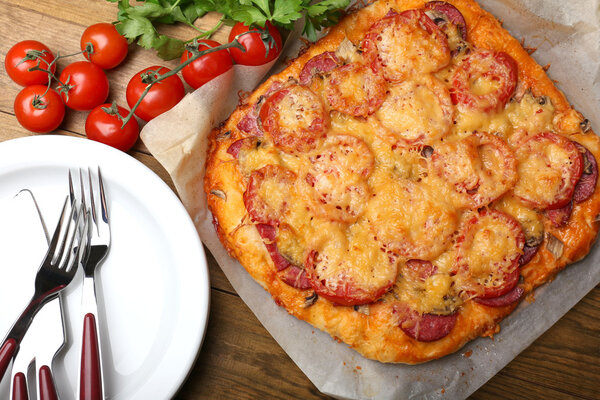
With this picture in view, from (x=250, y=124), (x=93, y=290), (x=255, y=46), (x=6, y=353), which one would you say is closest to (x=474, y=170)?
(x=250, y=124)

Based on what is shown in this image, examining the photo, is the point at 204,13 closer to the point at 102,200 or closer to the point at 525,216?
the point at 102,200

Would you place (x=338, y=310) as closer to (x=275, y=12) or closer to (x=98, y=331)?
(x=98, y=331)

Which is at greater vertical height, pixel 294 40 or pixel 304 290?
pixel 294 40

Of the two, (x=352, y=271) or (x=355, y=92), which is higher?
(x=355, y=92)

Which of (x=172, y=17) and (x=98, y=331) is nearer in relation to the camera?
(x=98, y=331)

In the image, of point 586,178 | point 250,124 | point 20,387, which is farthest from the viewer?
point 250,124

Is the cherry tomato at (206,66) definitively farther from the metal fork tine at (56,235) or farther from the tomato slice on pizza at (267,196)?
the metal fork tine at (56,235)

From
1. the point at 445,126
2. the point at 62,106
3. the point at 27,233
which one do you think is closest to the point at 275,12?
the point at 445,126
